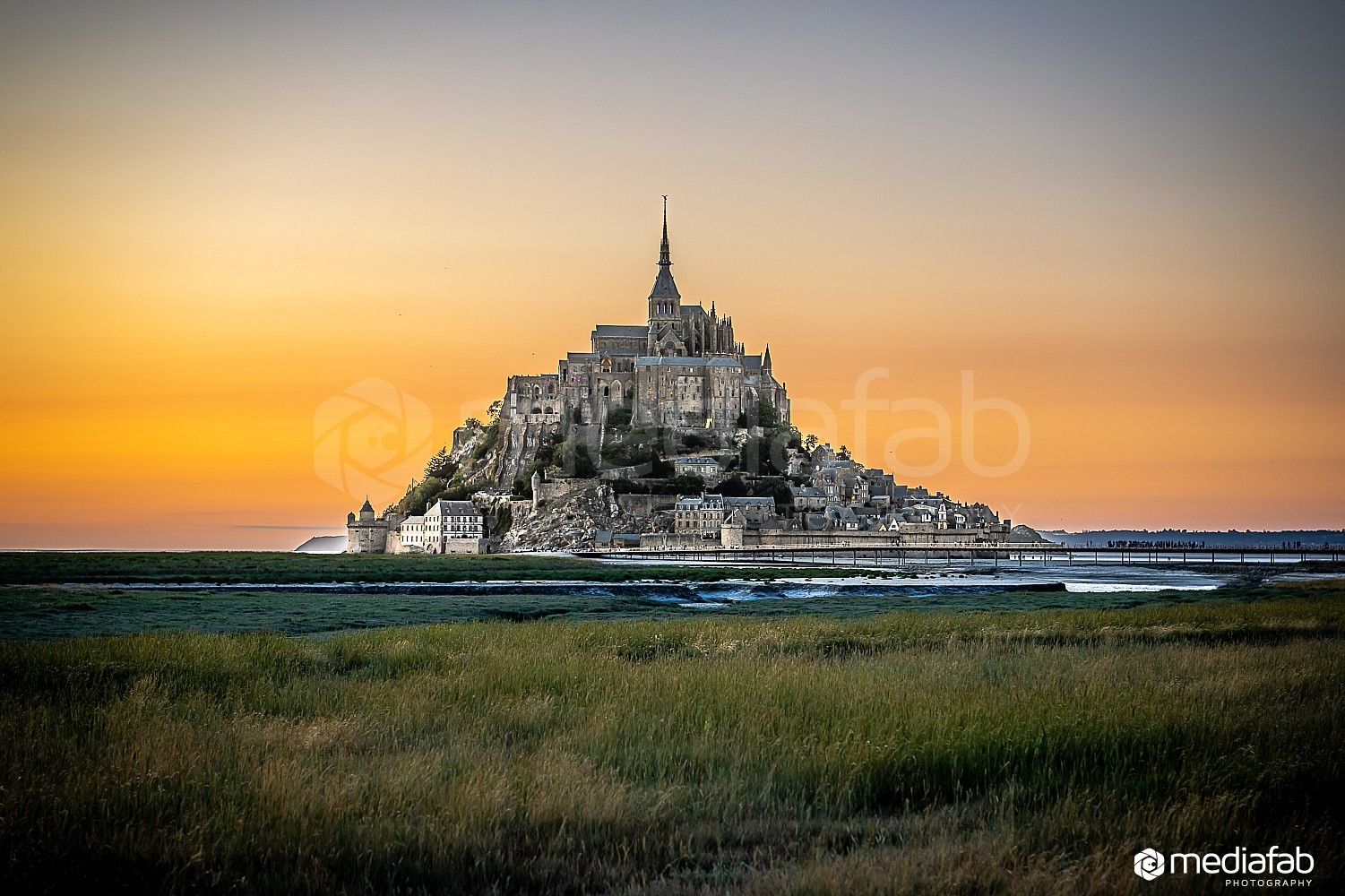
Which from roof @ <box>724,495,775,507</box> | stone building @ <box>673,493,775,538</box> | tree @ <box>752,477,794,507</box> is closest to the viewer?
stone building @ <box>673,493,775,538</box>

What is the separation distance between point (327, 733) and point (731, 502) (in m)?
114

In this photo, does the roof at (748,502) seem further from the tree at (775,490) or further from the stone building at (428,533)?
the stone building at (428,533)

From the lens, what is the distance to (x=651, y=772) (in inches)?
392

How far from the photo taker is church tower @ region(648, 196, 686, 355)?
156750 millimetres

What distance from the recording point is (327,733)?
10914mm

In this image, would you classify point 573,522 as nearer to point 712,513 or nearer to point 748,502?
point 712,513

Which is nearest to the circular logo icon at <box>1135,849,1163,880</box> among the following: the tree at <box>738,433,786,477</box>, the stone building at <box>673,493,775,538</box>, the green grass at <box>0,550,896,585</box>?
the green grass at <box>0,550,896,585</box>

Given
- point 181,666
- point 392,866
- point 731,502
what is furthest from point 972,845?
point 731,502

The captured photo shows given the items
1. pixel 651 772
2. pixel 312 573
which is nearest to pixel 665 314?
pixel 312 573

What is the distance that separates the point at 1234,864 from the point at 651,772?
4848mm

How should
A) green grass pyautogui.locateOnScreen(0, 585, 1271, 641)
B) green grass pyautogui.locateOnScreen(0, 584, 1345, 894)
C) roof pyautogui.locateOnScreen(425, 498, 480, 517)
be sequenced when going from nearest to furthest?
green grass pyautogui.locateOnScreen(0, 584, 1345, 894) → green grass pyautogui.locateOnScreen(0, 585, 1271, 641) → roof pyautogui.locateOnScreen(425, 498, 480, 517)

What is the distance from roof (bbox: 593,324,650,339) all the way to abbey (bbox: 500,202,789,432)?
156cm

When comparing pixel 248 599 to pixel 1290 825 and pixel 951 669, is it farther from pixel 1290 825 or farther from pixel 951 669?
pixel 1290 825

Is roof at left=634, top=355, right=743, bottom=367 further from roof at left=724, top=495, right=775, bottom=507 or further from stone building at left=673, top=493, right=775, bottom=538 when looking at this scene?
roof at left=724, top=495, right=775, bottom=507
